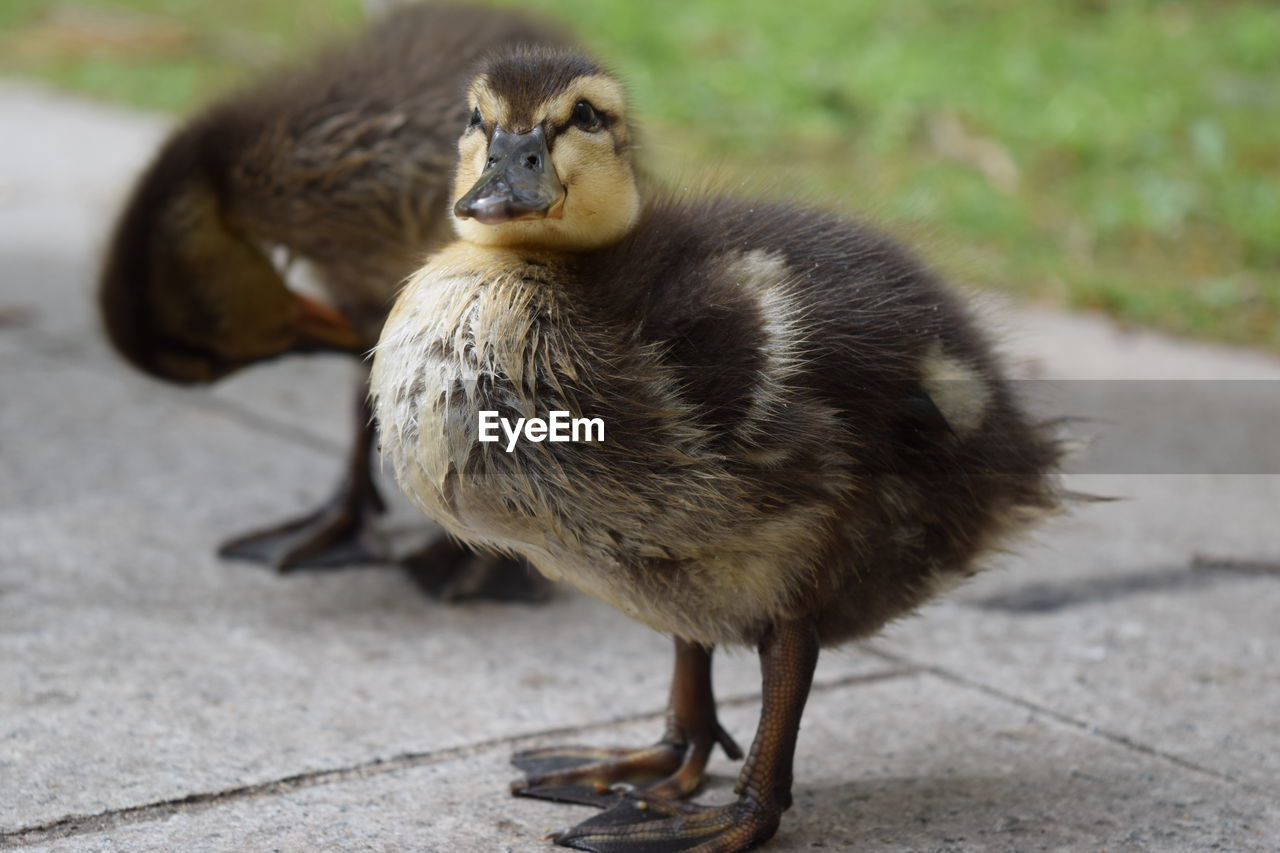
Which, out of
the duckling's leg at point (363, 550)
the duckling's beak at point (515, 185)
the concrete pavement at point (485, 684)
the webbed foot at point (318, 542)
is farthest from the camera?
the webbed foot at point (318, 542)

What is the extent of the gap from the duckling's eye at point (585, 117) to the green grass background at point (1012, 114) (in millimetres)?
676

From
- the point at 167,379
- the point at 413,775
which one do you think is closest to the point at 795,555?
the point at 413,775

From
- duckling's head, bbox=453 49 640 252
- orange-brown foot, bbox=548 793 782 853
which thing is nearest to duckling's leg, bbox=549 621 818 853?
orange-brown foot, bbox=548 793 782 853

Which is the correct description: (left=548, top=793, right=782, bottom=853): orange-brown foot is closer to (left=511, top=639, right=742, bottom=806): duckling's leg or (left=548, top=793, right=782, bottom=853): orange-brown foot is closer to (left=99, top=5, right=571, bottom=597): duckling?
(left=511, top=639, right=742, bottom=806): duckling's leg

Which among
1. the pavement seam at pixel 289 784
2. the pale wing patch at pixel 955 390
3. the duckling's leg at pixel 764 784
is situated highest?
the pale wing patch at pixel 955 390

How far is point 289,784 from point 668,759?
678 millimetres

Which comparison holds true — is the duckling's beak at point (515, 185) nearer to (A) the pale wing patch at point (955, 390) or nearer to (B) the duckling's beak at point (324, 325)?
(A) the pale wing patch at point (955, 390)

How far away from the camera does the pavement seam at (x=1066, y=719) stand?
9.06 ft

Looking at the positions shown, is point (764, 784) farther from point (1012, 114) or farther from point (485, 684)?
point (1012, 114)

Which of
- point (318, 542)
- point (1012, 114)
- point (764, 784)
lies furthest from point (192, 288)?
point (1012, 114)

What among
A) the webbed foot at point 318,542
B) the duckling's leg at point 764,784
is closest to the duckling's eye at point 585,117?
the duckling's leg at point 764,784

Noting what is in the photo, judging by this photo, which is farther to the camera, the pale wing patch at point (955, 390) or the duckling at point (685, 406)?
the pale wing patch at point (955, 390)

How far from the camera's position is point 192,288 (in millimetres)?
3877

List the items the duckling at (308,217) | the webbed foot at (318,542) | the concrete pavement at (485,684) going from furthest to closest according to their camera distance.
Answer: the webbed foot at (318,542)
the duckling at (308,217)
the concrete pavement at (485,684)
